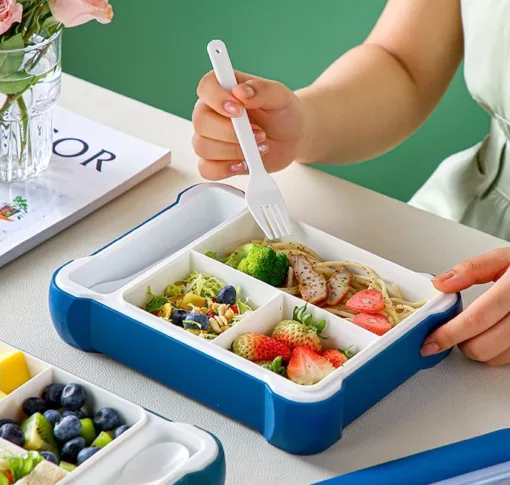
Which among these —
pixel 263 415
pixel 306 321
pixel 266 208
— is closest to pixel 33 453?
pixel 263 415

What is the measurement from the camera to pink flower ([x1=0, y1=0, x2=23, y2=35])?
3.94 ft

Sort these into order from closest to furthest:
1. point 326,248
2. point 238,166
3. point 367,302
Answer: point 367,302 → point 326,248 → point 238,166

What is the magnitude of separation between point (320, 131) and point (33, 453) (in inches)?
31.6

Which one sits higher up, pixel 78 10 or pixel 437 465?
pixel 78 10

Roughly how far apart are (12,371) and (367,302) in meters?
0.39

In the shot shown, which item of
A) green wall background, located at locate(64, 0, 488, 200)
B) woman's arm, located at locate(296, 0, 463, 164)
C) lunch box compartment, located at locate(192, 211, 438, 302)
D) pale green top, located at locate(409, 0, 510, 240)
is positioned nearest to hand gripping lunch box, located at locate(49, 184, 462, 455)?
lunch box compartment, located at locate(192, 211, 438, 302)

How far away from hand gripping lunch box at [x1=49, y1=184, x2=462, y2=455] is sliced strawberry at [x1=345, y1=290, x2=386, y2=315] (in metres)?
0.05

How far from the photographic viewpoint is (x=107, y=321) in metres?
1.10

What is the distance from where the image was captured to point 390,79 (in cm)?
168

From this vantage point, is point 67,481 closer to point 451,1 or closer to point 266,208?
point 266,208

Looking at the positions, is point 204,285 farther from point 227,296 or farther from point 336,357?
point 336,357

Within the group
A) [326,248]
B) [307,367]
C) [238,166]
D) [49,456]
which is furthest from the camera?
[238,166]

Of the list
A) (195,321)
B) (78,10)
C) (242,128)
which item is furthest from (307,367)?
(78,10)

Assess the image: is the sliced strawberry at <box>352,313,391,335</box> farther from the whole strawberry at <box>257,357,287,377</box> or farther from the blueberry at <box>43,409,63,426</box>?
the blueberry at <box>43,409,63,426</box>
